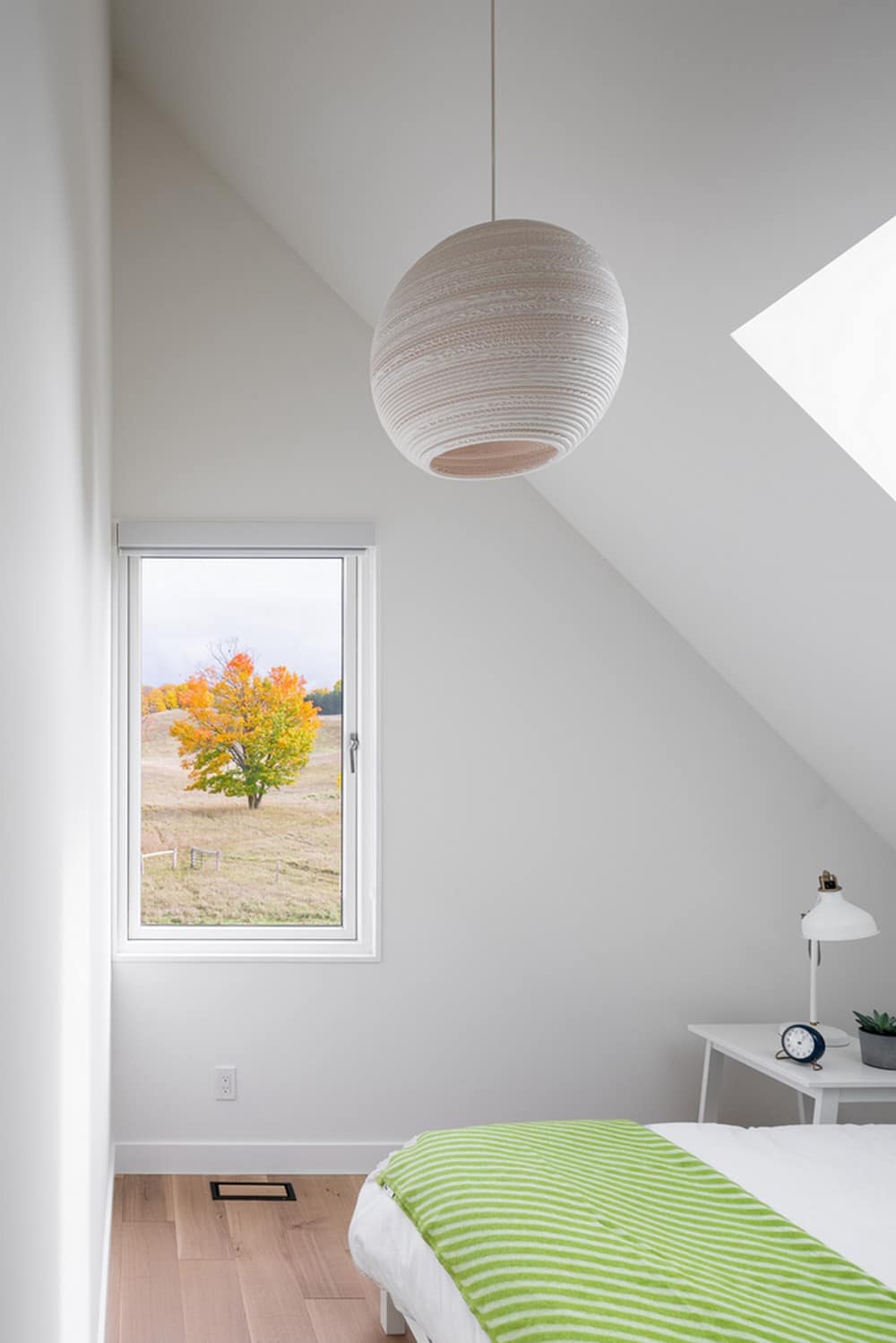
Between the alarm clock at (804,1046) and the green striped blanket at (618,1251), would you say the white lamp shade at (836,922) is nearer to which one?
the alarm clock at (804,1046)

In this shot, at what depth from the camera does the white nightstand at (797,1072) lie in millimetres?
2736

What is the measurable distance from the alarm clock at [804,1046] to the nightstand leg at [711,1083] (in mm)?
319

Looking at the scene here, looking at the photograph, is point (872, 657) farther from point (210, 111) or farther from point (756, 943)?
point (210, 111)

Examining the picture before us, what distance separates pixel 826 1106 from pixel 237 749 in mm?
1926

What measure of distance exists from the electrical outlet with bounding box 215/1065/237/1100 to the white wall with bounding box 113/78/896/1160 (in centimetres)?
9

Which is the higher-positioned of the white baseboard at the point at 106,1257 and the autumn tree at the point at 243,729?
the autumn tree at the point at 243,729

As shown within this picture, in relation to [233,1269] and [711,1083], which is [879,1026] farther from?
[233,1269]

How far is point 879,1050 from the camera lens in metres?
2.84

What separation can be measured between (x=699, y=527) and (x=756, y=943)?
138 cm

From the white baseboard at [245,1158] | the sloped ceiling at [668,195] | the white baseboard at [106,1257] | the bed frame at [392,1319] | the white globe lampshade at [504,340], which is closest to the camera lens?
the white globe lampshade at [504,340]

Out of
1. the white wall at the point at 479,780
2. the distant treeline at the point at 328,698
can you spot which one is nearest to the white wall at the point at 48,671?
the white wall at the point at 479,780

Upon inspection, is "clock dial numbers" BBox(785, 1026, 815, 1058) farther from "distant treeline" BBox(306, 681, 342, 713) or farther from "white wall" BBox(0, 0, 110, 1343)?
"white wall" BBox(0, 0, 110, 1343)

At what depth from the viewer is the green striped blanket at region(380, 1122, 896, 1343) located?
1.60 m

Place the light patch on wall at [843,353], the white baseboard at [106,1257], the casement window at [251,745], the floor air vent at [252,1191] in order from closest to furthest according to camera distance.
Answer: the light patch on wall at [843,353], the white baseboard at [106,1257], the floor air vent at [252,1191], the casement window at [251,745]
